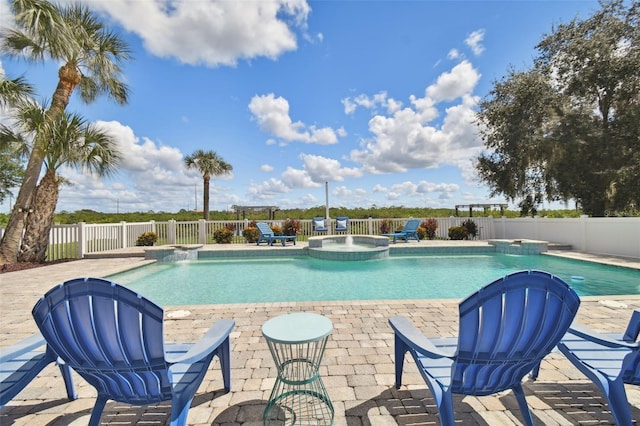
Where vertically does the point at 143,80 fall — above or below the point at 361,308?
above

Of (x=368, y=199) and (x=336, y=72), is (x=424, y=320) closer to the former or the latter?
(x=336, y=72)

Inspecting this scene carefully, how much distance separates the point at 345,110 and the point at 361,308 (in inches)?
444

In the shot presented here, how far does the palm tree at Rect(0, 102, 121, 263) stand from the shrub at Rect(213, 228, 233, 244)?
496cm

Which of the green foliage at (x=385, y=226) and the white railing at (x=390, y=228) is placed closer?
the white railing at (x=390, y=228)

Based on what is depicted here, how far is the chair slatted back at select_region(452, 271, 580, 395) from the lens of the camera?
138cm

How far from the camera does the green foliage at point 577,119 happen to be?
34.7 feet

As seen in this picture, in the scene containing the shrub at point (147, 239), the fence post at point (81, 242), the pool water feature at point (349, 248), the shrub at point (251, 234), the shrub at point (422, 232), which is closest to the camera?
the pool water feature at point (349, 248)

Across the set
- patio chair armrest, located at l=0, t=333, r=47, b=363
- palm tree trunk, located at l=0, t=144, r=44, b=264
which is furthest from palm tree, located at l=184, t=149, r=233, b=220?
patio chair armrest, located at l=0, t=333, r=47, b=363

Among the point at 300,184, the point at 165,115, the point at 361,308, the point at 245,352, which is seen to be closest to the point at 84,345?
the point at 245,352

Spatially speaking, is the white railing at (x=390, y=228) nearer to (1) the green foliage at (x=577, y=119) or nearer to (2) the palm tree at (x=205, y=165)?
(1) the green foliage at (x=577, y=119)

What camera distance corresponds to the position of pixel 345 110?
43.5 ft

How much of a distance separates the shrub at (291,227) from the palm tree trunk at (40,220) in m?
7.61

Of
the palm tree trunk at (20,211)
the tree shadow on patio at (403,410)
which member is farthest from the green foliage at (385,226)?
the palm tree trunk at (20,211)

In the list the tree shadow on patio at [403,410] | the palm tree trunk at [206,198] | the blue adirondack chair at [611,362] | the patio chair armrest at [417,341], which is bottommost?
the tree shadow on patio at [403,410]
